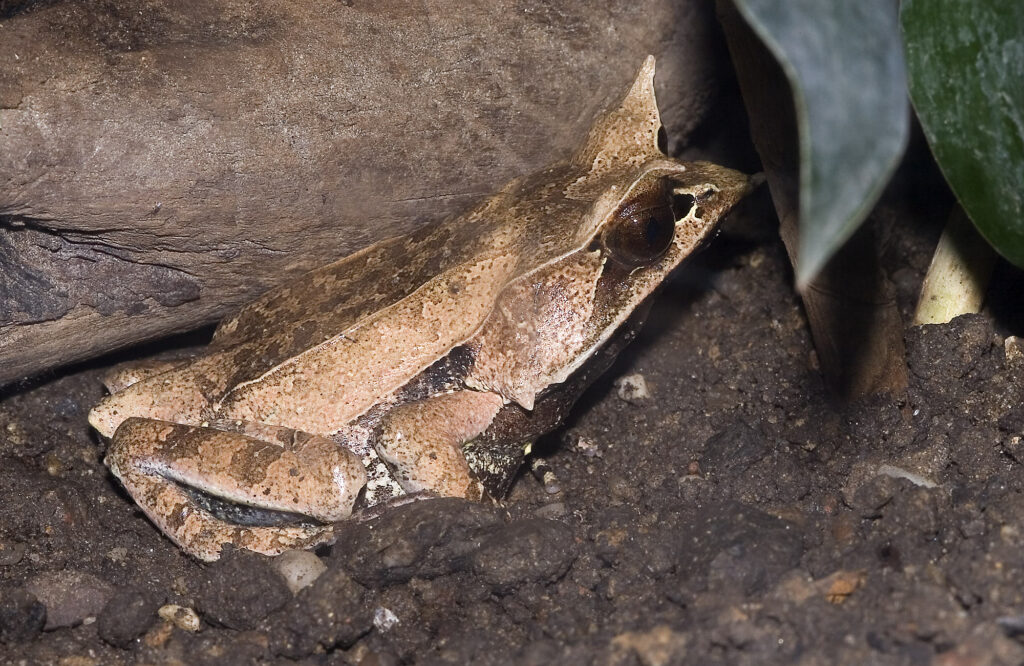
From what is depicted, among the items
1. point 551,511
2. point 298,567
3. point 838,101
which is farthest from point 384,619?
point 838,101

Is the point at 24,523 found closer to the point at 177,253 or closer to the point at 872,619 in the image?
the point at 177,253

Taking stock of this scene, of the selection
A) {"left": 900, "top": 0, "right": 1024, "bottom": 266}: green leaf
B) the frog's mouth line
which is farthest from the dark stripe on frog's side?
{"left": 900, "top": 0, "right": 1024, "bottom": 266}: green leaf

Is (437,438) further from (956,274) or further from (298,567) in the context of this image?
(956,274)

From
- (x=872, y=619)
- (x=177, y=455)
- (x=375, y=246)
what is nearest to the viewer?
(x=872, y=619)

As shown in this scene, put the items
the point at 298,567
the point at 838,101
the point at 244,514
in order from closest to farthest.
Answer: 1. the point at 838,101
2. the point at 298,567
3. the point at 244,514

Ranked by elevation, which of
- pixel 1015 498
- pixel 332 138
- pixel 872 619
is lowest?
pixel 1015 498

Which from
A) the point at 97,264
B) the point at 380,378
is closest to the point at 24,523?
the point at 97,264

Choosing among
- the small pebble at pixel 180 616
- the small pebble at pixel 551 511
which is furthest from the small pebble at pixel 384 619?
the small pebble at pixel 551 511

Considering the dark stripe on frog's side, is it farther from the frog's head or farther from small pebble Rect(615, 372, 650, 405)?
small pebble Rect(615, 372, 650, 405)
